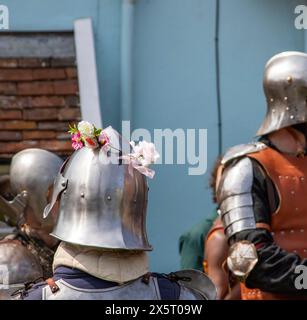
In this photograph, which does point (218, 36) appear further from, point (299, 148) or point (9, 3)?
point (299, 148)

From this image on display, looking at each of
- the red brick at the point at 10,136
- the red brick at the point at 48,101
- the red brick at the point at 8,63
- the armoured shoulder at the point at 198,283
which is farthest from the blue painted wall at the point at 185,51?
the armoured shoulder at the point at 198,283

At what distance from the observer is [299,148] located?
6895 mm

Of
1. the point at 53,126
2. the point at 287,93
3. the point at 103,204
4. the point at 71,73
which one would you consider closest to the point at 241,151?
the point at 287,93

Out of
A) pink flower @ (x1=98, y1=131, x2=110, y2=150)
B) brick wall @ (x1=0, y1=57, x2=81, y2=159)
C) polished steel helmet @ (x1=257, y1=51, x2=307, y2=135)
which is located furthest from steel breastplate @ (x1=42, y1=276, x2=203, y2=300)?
brick wall @ (x1=0, y1=57, x2=81, y2=159)

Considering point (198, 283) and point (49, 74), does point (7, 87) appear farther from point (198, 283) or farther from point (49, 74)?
point (198, 283)

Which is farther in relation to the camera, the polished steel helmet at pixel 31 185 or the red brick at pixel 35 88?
the red brick at pixel 35 88

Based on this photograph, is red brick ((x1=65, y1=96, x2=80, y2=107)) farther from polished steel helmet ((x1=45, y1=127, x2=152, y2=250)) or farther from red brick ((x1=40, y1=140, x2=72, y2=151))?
polished steel helmet ((x1=45, y1=127, x2=152, y2=250))

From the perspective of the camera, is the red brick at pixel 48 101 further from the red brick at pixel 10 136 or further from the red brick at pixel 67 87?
the red brick at pixel 10 136

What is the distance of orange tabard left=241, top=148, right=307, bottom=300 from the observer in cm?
672

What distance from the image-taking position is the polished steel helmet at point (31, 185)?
287 inches

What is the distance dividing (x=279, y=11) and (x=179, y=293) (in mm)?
4396

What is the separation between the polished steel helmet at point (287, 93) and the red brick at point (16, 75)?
2602 mm
